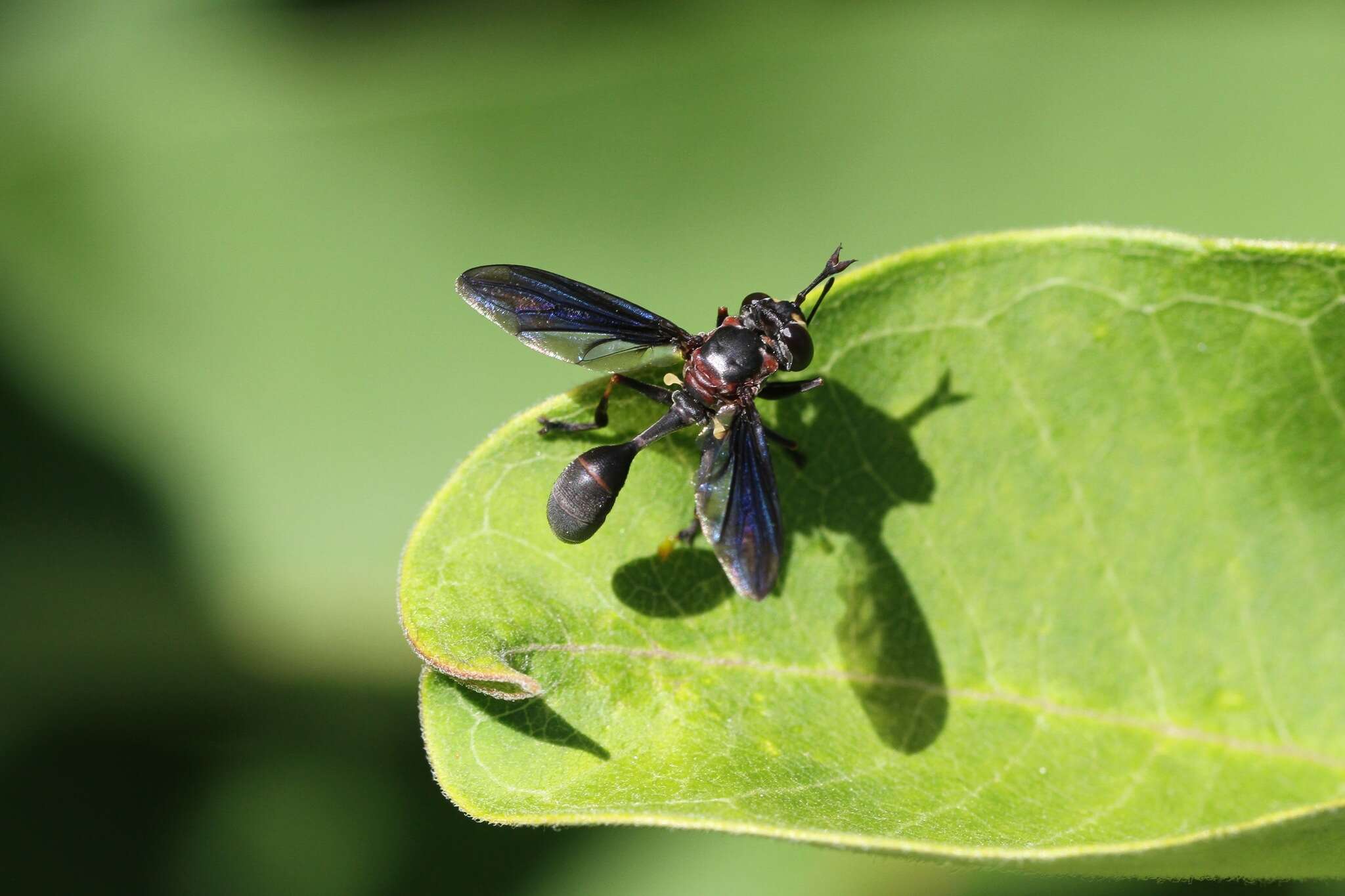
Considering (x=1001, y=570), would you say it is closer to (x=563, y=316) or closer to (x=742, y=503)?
(x=742, y=503)

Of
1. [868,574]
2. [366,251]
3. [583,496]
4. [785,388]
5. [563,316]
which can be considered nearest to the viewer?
[583,496]

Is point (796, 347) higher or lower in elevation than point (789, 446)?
higher

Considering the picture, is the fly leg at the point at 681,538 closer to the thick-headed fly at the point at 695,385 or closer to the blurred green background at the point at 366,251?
the thick-headed fly at the point at 695,385

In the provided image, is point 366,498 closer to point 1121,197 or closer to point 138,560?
point 138,560

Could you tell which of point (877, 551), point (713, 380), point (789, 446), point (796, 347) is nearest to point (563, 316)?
point (713, 380)

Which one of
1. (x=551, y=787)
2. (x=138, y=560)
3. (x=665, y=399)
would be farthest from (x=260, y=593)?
(x=551, y=787)

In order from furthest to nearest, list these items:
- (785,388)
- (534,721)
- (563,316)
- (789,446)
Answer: (563,316)
(785,388)
(789,446)
(534,721)
